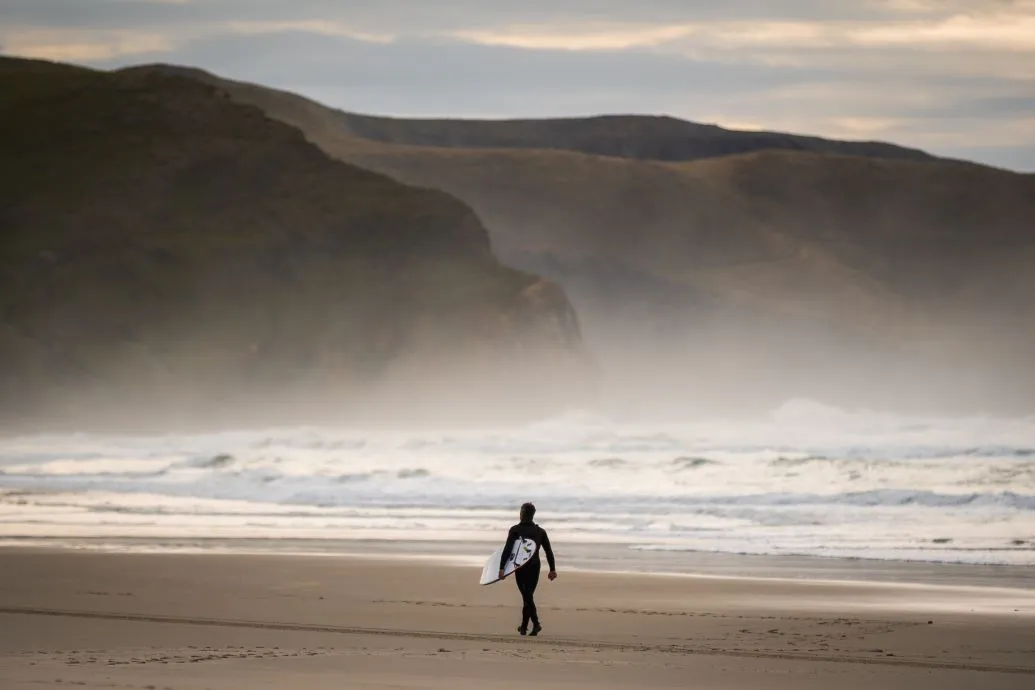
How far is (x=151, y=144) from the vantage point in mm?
89625

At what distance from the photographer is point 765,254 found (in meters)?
142

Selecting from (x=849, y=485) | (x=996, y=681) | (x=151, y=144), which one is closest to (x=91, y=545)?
(x=996, y=681)

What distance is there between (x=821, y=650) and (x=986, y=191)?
152377mm

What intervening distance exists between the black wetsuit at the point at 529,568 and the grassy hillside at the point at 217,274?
6433 cm

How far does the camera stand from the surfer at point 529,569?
1280 cm

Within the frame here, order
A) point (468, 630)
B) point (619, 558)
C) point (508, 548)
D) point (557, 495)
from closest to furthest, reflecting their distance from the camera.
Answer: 1. point (468, 630)
2. point (508, 548)
3. point (619, 558)
4. point (557, 495)

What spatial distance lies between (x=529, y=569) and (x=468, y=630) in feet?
1.99

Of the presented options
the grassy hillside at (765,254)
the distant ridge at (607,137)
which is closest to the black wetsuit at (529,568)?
the grassy hillside at (765,254)

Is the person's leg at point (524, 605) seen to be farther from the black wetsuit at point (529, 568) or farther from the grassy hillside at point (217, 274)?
the grassy hillside at point (217, 274)

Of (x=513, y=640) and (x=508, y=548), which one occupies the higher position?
(x=508, y=548)

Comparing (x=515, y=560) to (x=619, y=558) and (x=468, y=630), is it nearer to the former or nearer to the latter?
(x=468, y=630)

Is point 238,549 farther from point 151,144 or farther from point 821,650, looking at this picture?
point 151,144

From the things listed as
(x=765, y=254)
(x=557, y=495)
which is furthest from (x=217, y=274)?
(x=765, y=254)

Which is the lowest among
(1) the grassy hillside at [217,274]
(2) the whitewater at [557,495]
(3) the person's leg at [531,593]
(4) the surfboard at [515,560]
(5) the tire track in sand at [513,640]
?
(5) the tire track in sand at [513,640]
